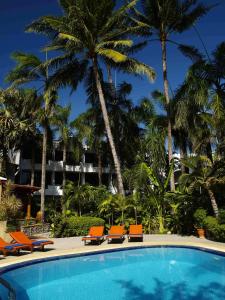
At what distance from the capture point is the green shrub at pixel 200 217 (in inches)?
702

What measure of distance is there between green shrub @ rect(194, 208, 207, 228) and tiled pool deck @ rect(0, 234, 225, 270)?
805 millimetres

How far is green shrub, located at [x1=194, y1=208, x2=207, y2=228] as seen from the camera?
1783cm

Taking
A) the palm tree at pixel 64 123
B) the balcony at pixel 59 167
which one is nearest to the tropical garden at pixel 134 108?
the palm tree at pixel 64 123

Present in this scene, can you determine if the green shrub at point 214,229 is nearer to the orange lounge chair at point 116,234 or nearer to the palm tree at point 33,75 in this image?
the orange lounge chair at point 116,234

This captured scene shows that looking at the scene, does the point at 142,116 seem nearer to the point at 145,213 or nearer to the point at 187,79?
the point at 187,79

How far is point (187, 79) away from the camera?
2153 centimetres

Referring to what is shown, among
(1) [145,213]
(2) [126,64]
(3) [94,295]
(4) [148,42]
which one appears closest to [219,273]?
(3) [94,295]

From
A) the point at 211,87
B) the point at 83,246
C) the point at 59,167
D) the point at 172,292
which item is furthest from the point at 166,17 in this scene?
the point at 59,167

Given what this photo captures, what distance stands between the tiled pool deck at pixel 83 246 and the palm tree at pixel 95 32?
5.56 meters

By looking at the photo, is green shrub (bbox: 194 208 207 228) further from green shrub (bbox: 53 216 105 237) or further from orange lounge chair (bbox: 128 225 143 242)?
green shrub (bbox: 53 216 105 237)

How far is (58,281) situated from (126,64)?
17.7 m

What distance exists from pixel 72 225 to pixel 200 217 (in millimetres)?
7836

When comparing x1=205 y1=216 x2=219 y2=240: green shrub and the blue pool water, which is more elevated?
x1=205 y1=216 x2=219 y2=240: green shrub

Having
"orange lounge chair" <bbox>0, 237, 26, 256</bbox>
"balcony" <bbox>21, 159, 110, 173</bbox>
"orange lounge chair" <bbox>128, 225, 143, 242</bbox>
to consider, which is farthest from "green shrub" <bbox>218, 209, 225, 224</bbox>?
"balcony" <bbox>21, 159, 110, 173</bbox>
